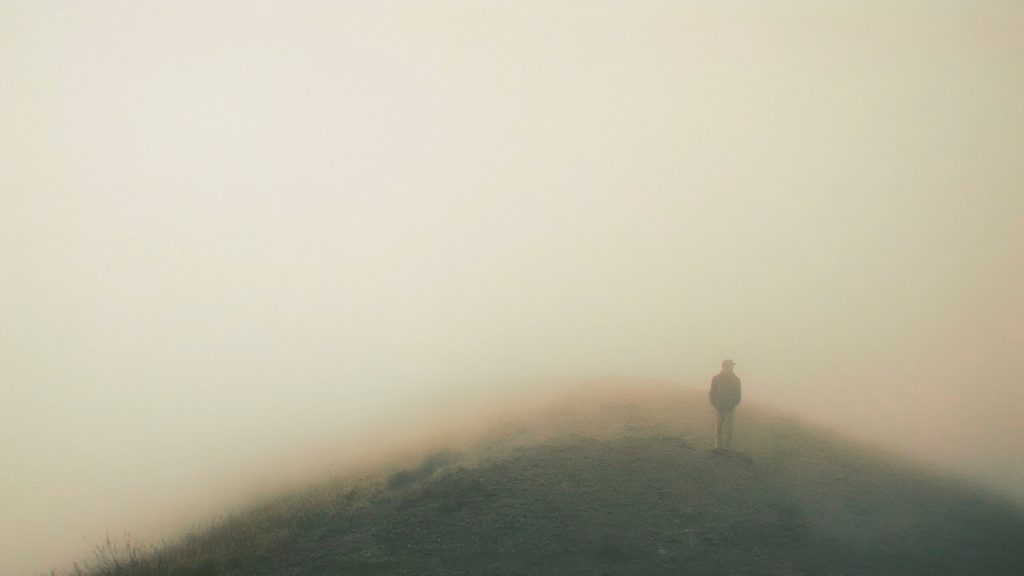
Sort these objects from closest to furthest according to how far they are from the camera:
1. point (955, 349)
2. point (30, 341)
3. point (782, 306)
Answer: point (955, 349), point (782, 306), point (30, 341)

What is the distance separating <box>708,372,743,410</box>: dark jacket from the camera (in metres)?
18.7

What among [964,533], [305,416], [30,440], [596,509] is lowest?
[30,440]

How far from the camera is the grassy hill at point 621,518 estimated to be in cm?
1230

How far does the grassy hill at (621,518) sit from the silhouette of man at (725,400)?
70cm

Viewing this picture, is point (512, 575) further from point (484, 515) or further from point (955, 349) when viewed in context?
point (955, 349)

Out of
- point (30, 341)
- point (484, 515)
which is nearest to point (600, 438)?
point (484, 515)

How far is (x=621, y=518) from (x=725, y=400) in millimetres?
6618

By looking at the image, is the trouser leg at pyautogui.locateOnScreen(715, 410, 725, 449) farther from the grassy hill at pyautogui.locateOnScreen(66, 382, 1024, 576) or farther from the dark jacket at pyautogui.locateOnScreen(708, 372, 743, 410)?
the grassy hill at pyautogui.locateOnScreen(66, 382, 1024, 576)

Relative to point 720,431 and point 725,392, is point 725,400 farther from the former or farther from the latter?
point 720,431

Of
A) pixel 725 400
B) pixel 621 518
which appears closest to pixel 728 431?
pixel 725 400

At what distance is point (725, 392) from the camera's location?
18766mm

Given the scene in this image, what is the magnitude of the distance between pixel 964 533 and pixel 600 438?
969 centimetres

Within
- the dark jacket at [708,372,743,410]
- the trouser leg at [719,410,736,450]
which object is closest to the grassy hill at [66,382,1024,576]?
the trouser leg at [719,410,736,450]

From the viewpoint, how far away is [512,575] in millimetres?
11625
